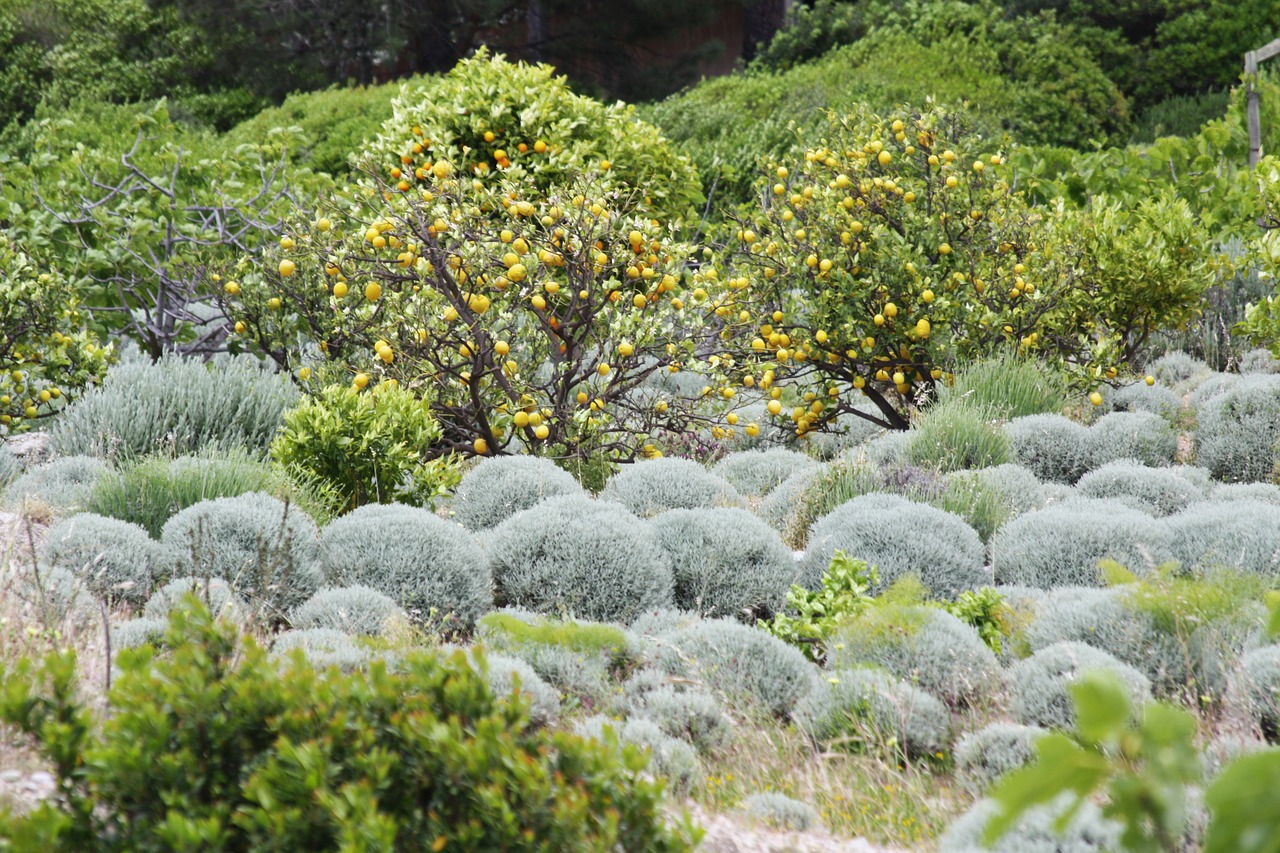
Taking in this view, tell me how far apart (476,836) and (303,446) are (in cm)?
307

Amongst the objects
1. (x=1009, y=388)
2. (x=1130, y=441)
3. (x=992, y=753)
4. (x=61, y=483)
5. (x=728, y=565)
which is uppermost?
(x=1009, y=388)

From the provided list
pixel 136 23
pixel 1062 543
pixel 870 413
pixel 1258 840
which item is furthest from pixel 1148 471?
pixel 136 23

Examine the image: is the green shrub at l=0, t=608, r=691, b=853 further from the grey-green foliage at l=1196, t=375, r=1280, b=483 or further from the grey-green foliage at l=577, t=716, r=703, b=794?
the grey-green foliage at l=1196, t=375, r=1280, b=483

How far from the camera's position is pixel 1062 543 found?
3.90 m

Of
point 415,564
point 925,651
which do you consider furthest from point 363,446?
point 925,651

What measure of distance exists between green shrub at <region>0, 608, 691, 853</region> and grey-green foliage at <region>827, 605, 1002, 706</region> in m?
1.37

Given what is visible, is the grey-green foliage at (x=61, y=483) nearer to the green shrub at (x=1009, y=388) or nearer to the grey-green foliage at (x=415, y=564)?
the grey-green foliage at (x=415, y=564)

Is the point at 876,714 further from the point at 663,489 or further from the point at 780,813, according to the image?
the point at 663,489

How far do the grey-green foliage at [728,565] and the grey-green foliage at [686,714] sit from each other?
85 cm

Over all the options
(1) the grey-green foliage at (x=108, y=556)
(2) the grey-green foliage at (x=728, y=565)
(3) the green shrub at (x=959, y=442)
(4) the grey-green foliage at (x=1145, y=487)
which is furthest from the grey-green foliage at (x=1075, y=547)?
(1) the grey-green foliage at (x=108, y=556)

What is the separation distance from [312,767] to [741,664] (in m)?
1.65

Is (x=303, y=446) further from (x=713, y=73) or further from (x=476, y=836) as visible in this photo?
(x=713, y=73)

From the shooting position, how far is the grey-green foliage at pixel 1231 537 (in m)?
3.66

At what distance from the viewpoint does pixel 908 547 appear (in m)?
3.92
